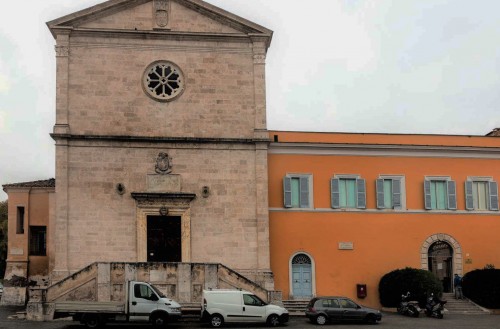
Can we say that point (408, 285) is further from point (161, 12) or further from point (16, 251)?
point (16, 251)

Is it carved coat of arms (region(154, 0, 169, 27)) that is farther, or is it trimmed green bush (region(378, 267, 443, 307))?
carved coat of arms (region(154, 0, 169, 27))

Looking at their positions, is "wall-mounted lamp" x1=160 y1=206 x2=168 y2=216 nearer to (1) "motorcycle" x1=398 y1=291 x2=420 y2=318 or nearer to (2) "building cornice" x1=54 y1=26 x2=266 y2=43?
(2) "building cornice" x1=54 y1=26 x2=266 y2=43

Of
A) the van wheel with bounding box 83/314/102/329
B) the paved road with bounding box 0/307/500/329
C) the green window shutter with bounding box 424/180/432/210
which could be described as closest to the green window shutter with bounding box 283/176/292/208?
the paved road with bounding box 0/307/500/329

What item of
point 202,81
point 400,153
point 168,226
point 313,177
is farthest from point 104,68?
point 400,153

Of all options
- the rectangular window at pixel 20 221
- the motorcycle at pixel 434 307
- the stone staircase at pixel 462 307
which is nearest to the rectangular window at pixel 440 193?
the stone staircase at pixel 462 307

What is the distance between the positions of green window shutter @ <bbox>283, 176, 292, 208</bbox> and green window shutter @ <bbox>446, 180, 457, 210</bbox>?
7755 millimetres

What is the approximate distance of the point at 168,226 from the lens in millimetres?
34938

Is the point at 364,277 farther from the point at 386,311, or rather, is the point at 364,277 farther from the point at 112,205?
the point at 112,205

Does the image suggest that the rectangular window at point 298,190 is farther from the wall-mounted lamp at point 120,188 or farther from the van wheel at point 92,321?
the van wheel at point 92,321

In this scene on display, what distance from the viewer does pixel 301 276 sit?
36625 millimetres

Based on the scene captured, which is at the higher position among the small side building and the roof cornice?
the roof cornice

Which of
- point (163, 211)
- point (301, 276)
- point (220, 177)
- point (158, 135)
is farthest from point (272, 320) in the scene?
point (158, 135)

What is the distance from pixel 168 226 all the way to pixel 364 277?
9.47 metres

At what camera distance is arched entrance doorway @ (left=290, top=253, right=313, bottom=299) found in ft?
119
